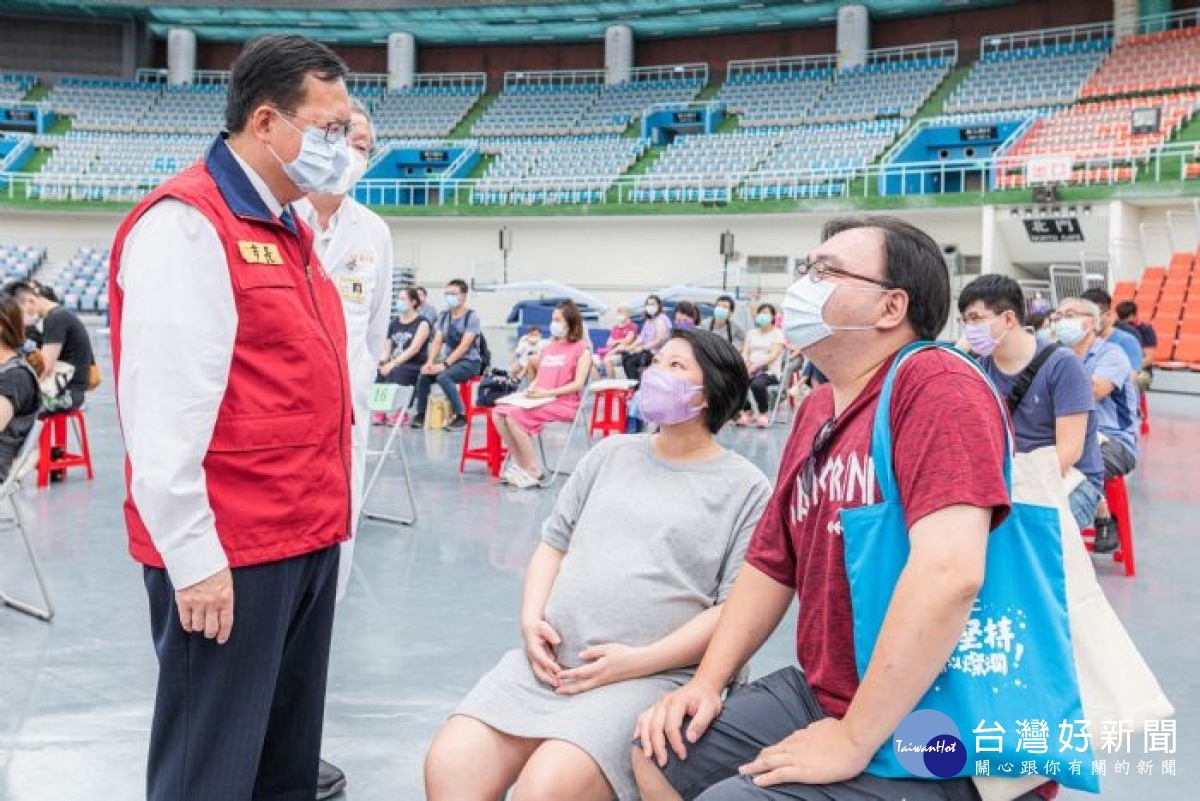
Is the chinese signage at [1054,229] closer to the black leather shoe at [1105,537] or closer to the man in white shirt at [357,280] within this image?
the black leather shoe at [1105,537]

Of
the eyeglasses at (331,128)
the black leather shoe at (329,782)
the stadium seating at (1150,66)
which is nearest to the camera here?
the eyeglasses at (331,128)

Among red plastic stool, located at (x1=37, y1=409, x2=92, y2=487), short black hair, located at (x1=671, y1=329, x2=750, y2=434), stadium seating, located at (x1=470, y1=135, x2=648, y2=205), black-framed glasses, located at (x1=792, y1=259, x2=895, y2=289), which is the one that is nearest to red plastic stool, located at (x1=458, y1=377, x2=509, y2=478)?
red plastic stool, located at (x1=37, y1=409, x2=92, y2=487)

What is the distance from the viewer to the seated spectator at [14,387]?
429 cm

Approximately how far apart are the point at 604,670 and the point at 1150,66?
2464 cm

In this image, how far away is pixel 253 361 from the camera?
1.85 meters

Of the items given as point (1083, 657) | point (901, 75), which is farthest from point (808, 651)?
point (901, 75)

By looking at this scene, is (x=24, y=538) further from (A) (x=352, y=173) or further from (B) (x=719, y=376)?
(B) (x=719, y=376)

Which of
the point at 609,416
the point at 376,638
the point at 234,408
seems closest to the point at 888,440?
the point at 234,408

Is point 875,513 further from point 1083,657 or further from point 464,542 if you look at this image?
point 464,542

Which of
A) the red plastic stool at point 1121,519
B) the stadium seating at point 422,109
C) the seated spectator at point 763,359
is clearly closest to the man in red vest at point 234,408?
the red plastic stool at point 1121,519

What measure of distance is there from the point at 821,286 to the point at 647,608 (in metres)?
0.81

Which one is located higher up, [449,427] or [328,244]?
[328,244]

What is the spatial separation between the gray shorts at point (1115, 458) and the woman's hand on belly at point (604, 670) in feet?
11.8

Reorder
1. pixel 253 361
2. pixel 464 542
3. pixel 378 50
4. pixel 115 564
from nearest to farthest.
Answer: pixel 253 361 < pixel 115 564 < pixel 464 542 < pixel 378 50
